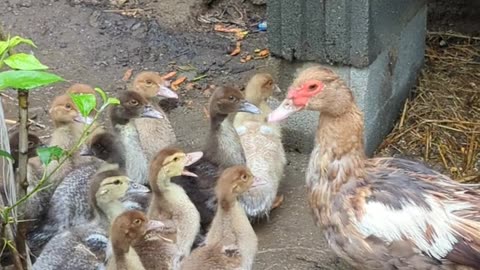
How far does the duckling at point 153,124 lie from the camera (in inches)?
218

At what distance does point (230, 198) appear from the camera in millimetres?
4555

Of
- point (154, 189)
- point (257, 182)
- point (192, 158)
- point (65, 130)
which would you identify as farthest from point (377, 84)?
point (65, 130)

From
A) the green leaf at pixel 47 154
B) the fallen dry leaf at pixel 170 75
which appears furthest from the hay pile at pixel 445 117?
the green leaf at pixel 47 154

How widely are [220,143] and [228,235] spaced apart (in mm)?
876

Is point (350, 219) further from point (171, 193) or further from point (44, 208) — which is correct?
point (44, 208)

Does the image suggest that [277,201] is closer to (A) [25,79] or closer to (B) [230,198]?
(B) [230,198]

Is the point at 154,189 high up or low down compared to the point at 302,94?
down

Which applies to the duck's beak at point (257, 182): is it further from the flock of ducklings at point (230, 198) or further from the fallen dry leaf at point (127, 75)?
the fallen dry leaf at point (127, 75)

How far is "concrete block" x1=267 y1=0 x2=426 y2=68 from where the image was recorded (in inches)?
210

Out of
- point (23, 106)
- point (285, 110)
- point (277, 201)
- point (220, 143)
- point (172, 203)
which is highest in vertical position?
point (23, 106)

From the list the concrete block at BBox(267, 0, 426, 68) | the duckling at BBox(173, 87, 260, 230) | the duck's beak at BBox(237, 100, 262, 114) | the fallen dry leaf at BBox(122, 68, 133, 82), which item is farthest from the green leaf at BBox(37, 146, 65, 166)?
the fallen dry leaf at BBox(122, 68, 133, 82)

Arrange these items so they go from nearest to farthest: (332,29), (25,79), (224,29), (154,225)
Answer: (25,79)
(154,225)
(332,29)
(224,29)

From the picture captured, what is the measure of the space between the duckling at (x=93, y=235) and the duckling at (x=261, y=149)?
0.72 meters

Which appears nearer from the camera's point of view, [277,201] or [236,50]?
[277,201]
